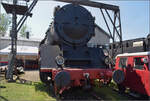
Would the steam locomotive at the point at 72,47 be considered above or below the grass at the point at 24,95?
above

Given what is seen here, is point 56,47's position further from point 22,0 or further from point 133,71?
point 22,0

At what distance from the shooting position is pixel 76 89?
20.7 ft

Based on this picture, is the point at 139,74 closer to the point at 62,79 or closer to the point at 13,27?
the point at 62,79

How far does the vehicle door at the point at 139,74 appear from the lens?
4890mm

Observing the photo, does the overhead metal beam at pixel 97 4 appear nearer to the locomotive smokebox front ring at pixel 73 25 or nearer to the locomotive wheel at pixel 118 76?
the locomotive smokebox front ring at pixel 73 25

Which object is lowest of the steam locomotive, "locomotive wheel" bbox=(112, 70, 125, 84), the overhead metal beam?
"locomotive wheel" bbox=(112, 70, 125, 84)

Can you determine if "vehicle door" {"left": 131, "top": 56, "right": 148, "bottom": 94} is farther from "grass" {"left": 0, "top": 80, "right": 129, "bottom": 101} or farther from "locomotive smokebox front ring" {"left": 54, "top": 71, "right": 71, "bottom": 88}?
"locomotive smokebox front ring" {"left": 54, "top": 71, "right": 71, "bottom": 88}

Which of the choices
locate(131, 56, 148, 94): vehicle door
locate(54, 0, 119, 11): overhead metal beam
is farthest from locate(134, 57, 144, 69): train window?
locate(54, 0, 119, 11): overhead metal beam

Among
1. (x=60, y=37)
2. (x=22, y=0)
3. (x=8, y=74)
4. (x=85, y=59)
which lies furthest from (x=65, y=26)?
(x=22, y=0)

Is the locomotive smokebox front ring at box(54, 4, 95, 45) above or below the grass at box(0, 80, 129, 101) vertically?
above

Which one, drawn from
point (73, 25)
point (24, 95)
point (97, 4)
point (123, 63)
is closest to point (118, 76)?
point (123, 63)

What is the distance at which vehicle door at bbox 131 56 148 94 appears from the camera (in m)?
4.89

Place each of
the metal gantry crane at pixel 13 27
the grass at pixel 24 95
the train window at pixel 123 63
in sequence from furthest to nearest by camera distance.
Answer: the metal gantry crane at pixel 13 27 → the train window at pixel 123 63 → the grass at pixel 24 95

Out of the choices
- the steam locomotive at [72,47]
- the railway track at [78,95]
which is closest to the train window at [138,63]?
the steam locomotive at [72,47]
